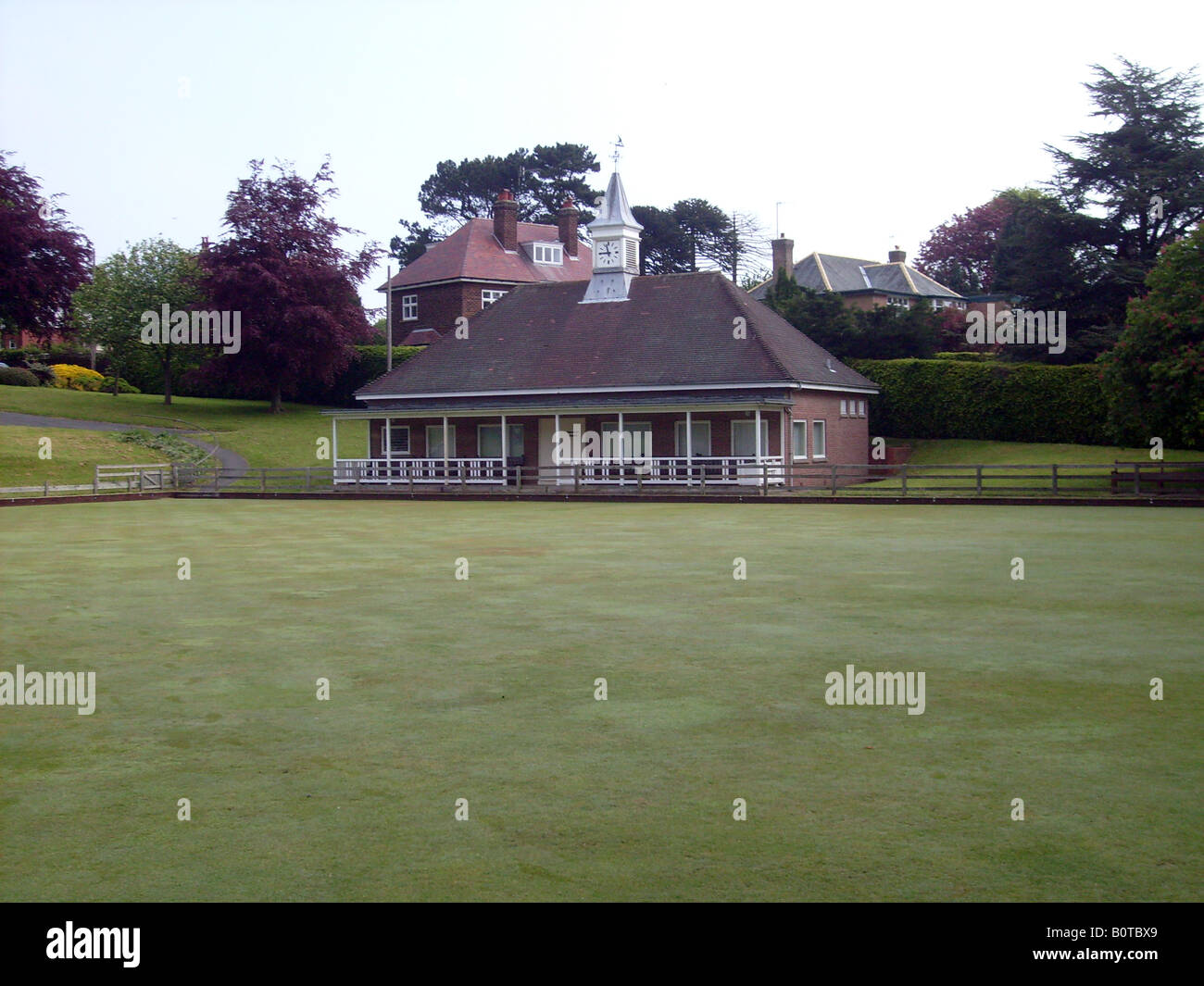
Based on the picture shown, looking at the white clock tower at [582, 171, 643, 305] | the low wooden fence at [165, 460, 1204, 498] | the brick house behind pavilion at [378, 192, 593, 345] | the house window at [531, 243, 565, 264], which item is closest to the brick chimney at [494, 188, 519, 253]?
the brick house behind pavilion at [378, 192, 593, 345]

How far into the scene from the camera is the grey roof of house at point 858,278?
73875 millimetres

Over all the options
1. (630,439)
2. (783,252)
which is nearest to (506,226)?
(783,252)

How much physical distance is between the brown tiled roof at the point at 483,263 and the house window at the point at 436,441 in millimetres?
18050

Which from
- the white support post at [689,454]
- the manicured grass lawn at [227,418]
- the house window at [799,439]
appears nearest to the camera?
the white support post at [689,454]

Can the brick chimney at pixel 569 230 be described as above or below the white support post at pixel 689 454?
above

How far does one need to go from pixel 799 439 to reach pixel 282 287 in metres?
24.4

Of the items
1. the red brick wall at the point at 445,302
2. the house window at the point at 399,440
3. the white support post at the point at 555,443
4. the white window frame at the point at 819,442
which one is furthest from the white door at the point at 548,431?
the red brick wall at the point at 445,302

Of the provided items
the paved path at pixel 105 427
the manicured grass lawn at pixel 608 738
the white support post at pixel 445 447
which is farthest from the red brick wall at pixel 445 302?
the manicured grass lawn at pixel 608 738

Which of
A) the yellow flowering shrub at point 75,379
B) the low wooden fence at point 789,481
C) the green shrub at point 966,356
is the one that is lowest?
the low wooden fence at point 789,481

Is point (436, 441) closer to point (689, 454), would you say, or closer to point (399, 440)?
point (399, 440)

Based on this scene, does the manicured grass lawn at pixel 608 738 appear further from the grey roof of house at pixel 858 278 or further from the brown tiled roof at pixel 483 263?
the grey roof of house at pixel 858 278

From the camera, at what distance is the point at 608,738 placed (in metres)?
7.75

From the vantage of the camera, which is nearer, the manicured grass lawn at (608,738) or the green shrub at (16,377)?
the manicured grass lawn at (608,738)

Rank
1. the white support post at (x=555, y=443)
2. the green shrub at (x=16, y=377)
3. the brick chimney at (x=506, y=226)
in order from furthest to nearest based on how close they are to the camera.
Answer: the brick chimney at (x=506, y=226) → the green shrub at (x=16, y=377) → the white support post at (x=555, y=443)
